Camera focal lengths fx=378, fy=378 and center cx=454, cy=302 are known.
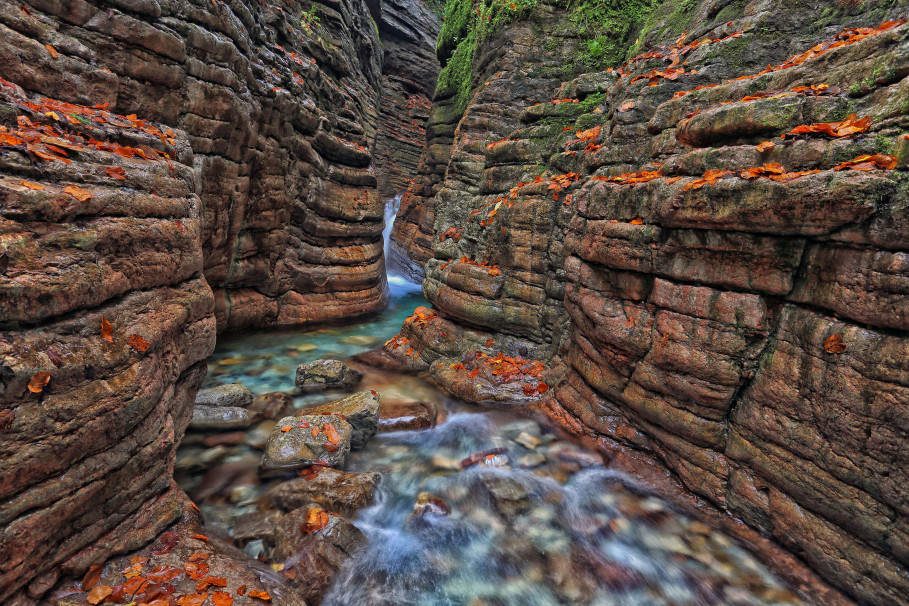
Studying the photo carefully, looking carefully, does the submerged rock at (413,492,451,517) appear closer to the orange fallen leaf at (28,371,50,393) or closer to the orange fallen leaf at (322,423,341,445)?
the orange fallen leaf at (322,423,341,445)

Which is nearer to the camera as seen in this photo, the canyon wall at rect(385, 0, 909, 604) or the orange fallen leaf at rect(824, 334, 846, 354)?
the canyon wall at rect(385, 0, 909, 604)

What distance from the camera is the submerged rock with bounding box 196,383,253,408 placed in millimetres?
6488

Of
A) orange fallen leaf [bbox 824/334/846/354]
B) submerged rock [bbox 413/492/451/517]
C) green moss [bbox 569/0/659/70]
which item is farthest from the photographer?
green moss [bbox 569/0/659/70]

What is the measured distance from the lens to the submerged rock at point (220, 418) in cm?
601

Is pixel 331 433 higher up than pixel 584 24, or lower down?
lower down

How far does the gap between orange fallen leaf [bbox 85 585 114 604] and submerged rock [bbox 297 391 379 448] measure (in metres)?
3.21

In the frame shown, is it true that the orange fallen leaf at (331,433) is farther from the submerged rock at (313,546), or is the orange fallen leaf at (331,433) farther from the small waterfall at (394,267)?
the small waterfall at (394,267)

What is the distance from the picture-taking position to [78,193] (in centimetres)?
310

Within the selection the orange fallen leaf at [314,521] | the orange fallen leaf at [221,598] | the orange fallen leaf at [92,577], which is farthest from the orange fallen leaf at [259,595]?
the orange fallen leaf at [92,577]

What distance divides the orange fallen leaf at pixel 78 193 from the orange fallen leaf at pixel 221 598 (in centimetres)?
331

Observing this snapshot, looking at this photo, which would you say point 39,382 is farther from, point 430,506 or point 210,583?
point 430,506

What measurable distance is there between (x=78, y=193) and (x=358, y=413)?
424cm

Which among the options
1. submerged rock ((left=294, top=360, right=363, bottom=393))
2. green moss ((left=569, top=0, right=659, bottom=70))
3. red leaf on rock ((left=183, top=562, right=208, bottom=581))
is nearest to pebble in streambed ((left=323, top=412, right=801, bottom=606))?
red leaf on rock ((left=183, top=562, right=208, bottom=581))

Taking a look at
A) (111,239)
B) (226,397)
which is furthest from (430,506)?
(111,239)
